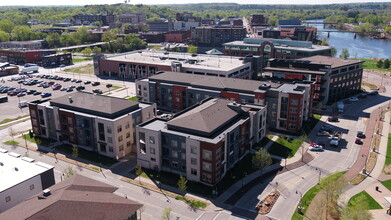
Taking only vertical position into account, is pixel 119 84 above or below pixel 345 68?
below

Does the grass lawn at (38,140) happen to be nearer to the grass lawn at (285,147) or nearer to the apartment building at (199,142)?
the apartment building at (199,142)

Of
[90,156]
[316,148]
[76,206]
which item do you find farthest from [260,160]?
[90,156]

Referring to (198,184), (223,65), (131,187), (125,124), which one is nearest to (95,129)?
(125,124)

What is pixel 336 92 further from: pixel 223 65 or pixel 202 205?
pixel 202 205

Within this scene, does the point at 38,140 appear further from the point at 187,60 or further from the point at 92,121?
the point at 187,60

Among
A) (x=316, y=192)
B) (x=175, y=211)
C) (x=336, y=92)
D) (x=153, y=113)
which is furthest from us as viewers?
(x=336, y=92)

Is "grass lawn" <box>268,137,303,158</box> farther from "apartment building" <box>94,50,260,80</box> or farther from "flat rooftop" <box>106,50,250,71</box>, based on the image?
"flat rooftop" <box>106,50,250,71</box>
